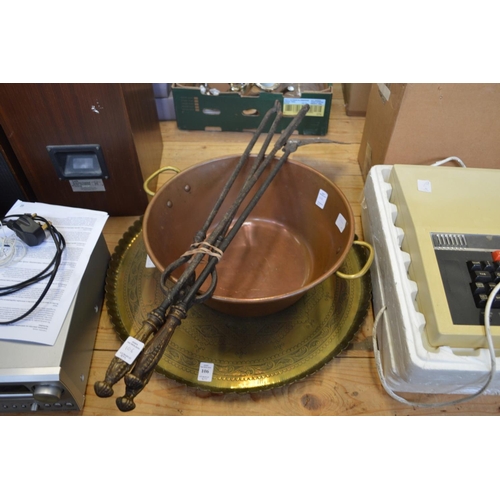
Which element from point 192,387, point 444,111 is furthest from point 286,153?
point 192,387

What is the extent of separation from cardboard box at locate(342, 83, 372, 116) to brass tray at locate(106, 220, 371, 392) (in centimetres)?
53

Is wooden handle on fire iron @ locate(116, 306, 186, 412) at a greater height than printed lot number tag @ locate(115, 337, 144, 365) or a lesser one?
lesser

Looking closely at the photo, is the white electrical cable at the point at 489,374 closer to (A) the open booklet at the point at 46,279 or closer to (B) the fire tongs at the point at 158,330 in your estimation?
(B) the fire tongs at the point at 158,330

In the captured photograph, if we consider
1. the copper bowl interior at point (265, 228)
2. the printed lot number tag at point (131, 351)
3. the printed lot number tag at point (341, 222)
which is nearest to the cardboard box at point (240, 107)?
the copper bowl interior at point (265, 228)

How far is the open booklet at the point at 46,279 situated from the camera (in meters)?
0.59

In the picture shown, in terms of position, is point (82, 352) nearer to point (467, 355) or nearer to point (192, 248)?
point (192, 248)

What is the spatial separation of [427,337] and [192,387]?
36cm

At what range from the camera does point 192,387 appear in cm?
65

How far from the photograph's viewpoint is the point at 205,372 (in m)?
0.65

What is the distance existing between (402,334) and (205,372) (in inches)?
12.0

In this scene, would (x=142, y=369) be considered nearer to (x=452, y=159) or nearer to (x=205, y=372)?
(x=205, y=372)

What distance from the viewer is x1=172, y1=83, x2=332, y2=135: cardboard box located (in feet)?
3.27

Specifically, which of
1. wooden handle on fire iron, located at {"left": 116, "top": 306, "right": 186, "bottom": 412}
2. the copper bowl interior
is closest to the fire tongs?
wooden handle on fire iron, located at {"left": 116, "top": 306, "right": 186, "bottom": 412}

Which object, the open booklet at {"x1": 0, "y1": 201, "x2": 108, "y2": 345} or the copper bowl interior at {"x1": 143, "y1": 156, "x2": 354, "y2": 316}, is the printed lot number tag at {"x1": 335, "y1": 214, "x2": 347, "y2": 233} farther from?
the open booklet at {"x1": 0, "y1": 201, "x2": 108, "y2": 345}
